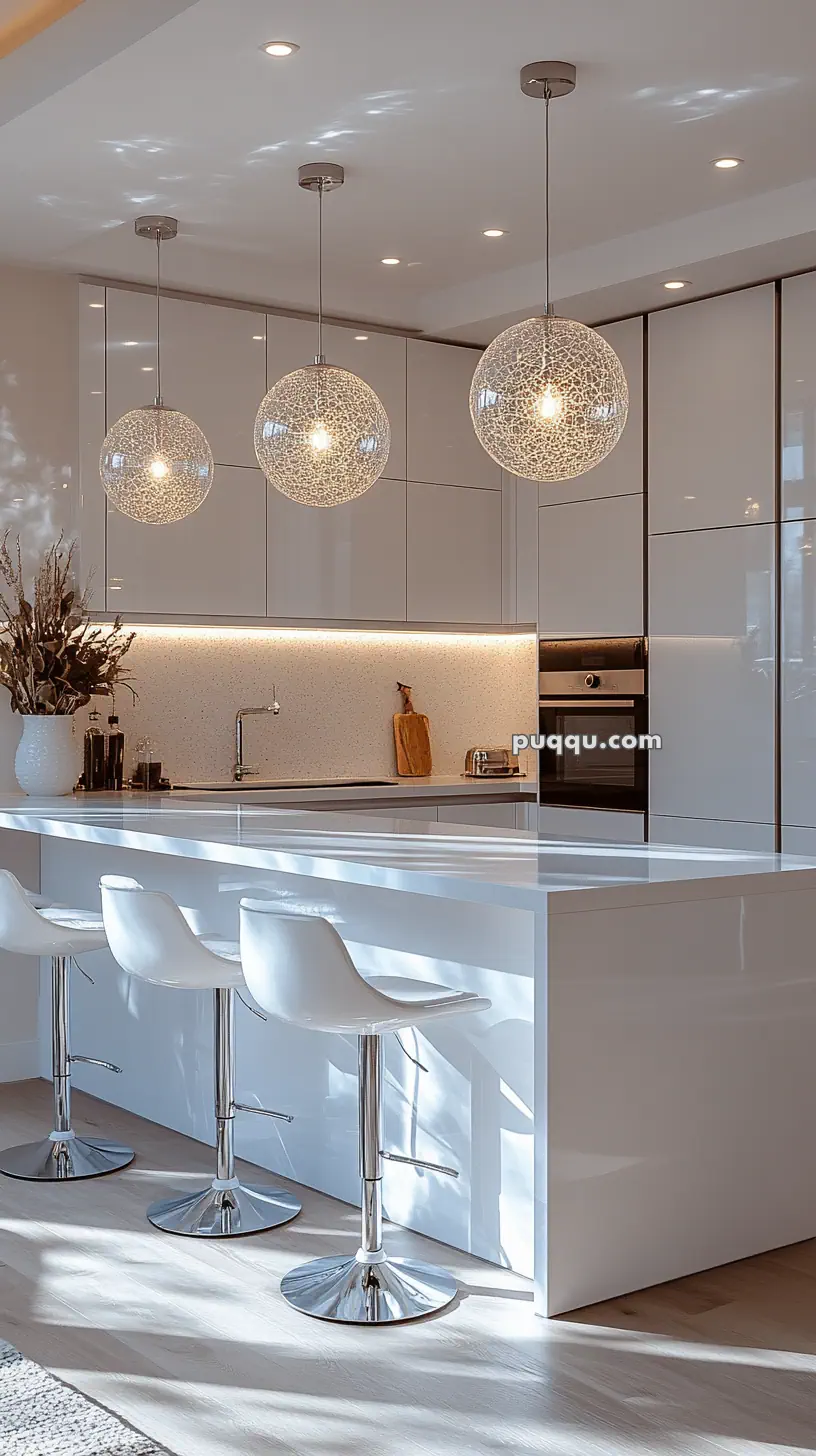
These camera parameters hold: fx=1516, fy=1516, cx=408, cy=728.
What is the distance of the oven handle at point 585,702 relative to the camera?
5852mm

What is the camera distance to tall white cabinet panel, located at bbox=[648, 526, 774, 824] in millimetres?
5312

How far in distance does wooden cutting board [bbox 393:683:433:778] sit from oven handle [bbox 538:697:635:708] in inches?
22.7

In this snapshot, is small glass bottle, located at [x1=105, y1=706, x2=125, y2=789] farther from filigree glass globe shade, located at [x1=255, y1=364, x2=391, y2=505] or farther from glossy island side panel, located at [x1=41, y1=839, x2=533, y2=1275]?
filigree glass globe shade, located at [x1=255, y1=364, x2=391, y2=505]

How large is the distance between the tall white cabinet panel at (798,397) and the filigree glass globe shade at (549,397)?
1489 millimetres

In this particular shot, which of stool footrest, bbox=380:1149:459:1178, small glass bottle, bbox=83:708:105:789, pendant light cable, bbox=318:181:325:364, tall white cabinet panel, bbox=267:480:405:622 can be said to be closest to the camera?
stool footrest, bbox=380:1149:459:1178

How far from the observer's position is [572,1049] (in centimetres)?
309

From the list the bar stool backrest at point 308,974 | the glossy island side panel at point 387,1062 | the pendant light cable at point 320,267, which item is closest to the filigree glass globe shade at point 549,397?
the pendant light cable at point 320,267

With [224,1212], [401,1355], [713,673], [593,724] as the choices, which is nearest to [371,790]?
[593,724]

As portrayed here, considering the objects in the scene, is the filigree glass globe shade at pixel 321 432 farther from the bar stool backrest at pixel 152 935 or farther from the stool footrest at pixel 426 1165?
the stool footrest at pixel 426 1165

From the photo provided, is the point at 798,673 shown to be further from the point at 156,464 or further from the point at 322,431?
the point at 156,464

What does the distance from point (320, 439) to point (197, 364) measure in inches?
59.0

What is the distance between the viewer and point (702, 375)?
18.1ft

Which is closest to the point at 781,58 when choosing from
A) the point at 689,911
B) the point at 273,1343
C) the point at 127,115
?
the point at 127,115

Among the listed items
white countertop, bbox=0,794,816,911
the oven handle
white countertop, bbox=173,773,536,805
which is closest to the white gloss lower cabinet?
the oven handle
